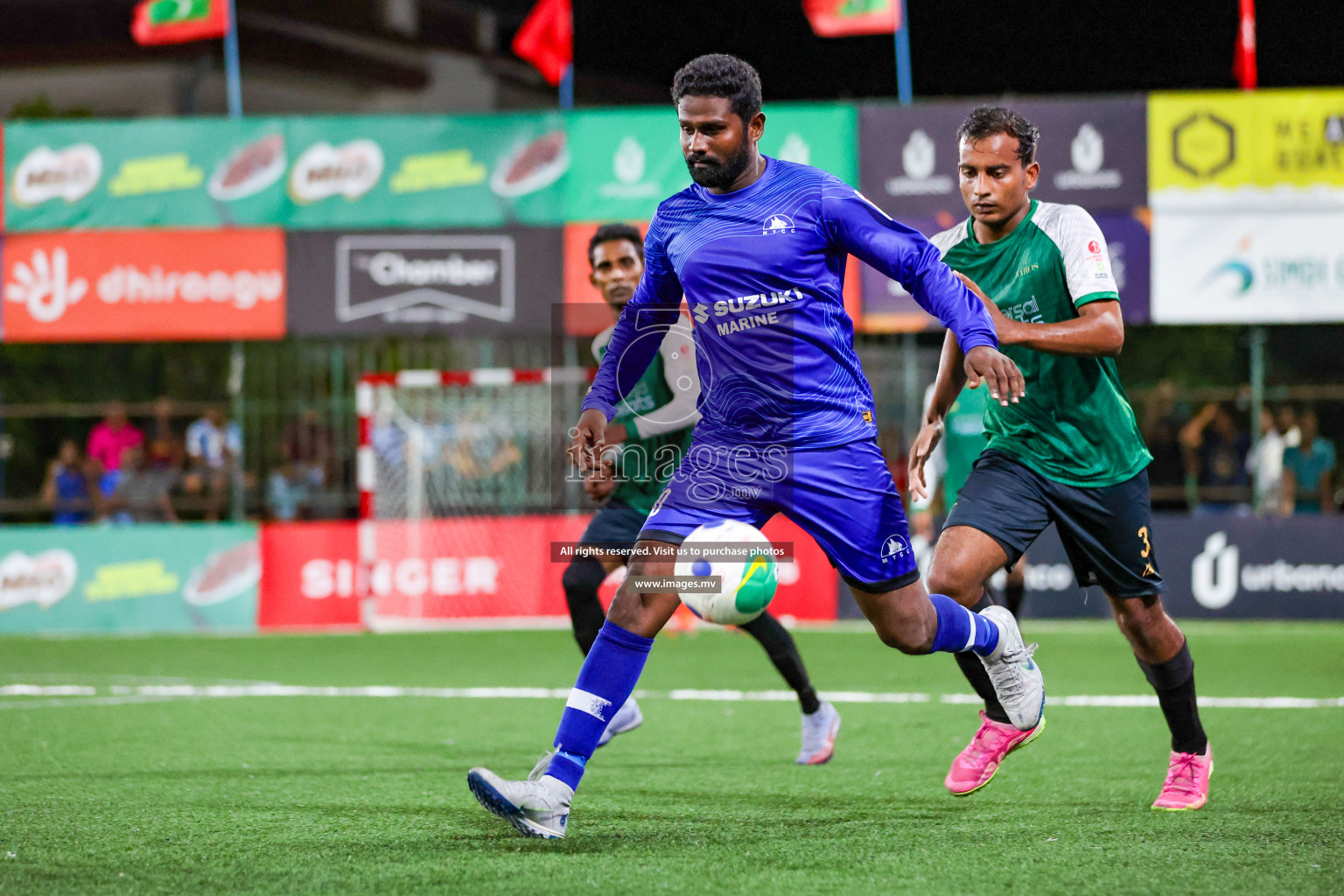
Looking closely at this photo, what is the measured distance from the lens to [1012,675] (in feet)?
16.8

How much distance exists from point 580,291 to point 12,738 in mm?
9095

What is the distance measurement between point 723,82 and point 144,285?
12.5 meters

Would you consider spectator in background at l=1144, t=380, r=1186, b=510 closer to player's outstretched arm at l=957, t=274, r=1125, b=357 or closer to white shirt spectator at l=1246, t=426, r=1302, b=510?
white shirt spectator at l=1246, t=426, r=1302, b=510

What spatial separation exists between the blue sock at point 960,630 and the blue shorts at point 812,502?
245 millimetres

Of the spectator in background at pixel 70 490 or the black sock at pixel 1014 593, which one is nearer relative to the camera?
the black sock at pixel 1014 593

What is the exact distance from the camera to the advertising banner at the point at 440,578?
15.0 meters

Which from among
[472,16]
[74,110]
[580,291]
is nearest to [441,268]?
[580,291]

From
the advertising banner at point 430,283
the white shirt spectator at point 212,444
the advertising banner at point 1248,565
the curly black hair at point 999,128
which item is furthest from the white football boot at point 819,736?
the white shirt spectator at point 212,444

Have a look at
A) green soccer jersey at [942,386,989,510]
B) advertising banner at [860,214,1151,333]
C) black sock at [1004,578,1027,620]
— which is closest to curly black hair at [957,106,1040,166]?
black sock at [1004,578,1027,620]

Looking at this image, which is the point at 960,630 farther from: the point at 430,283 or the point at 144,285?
the point at 144,285

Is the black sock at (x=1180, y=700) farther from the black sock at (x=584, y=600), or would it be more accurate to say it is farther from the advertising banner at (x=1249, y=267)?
the advertising banner at (x=1249, y=267)

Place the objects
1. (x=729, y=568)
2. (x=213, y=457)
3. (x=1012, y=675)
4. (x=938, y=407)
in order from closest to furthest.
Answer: (x=729, y=568) → (x=1012, y=675) → (x=938, y=407) → (x=213, y=457)

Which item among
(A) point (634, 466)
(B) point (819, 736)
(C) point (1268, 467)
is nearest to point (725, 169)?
(A) point (634, 466)

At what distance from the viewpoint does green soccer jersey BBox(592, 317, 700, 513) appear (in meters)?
6.96
